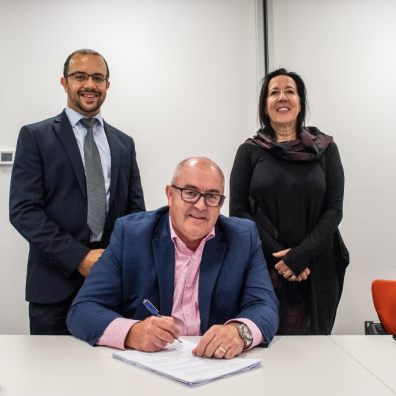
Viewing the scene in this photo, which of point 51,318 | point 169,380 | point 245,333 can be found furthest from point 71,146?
point 169,380

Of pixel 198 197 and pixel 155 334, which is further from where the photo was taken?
pixel 198 197

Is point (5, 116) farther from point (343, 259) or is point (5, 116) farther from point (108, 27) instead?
point (343, 259)

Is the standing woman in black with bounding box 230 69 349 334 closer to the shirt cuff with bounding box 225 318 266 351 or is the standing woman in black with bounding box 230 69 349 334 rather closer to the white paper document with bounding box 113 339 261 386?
the shirt cuff with bounding box 225 318 266 351

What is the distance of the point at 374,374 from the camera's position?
1.35 metres

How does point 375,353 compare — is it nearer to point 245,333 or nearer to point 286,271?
point 245,333

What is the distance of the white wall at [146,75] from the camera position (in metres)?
3.36

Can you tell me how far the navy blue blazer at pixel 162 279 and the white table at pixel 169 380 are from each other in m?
0.17

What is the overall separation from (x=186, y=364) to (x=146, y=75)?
2.50m

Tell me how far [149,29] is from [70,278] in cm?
199

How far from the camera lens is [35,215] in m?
2.20

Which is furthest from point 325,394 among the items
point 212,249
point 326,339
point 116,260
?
point 116,260

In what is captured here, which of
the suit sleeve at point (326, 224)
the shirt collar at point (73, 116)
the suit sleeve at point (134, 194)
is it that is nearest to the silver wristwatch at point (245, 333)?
Result: the suit sleeve at point (326, 224)

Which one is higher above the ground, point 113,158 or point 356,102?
point 356,102

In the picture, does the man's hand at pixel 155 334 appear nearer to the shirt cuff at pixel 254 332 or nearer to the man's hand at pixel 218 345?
the man's hand at pixel 218 345
